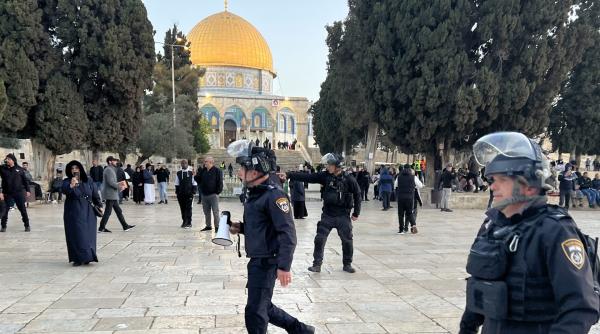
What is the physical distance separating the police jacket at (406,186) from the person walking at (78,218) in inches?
250

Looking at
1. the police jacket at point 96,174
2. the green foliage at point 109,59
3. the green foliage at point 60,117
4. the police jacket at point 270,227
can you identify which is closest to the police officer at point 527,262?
the police jacket at point 270,227

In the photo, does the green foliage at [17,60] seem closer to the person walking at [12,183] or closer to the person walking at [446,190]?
the person walking at [12,183]

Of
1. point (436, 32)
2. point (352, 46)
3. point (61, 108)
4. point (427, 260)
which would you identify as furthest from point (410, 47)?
point (61, 108)

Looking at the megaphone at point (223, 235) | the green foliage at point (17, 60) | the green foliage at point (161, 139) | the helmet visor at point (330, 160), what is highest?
the green foliage at point (17, 60)

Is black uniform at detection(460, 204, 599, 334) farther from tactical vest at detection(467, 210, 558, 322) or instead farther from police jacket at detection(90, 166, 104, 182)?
police jacket at detection(90, 166, 104, 182)

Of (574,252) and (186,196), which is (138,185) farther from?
(574,252)

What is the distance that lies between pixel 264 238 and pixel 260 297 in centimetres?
43

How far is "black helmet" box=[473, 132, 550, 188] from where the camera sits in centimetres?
220

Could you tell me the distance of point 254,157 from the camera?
3922 millimetres

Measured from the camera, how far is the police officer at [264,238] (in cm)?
361

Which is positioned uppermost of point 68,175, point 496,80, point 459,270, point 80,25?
point 80,25

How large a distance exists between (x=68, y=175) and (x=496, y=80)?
50.3ft

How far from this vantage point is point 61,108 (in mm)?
19641

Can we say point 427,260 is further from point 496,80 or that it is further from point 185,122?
point 185,122
